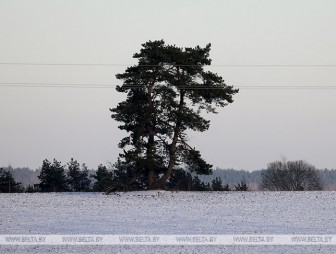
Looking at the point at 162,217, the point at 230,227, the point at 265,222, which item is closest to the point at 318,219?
the point at 265,222

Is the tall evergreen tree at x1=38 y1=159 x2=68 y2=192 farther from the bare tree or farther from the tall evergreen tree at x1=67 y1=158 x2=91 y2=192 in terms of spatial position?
the bare tree

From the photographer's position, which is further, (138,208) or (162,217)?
(138,208)

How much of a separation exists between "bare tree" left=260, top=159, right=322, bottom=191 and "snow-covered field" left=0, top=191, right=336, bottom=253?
5226 centimetres

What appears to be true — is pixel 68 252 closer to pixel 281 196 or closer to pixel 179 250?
pixel 179 250

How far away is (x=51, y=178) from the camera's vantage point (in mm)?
80938

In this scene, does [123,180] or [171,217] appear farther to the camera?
[123,180]

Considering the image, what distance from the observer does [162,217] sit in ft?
105

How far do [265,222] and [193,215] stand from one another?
444 centimetres

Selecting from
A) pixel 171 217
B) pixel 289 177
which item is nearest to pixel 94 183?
pixel 289 177

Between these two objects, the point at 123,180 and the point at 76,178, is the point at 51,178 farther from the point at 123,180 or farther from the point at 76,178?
the point at 123,180

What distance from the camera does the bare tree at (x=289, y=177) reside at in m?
97.9

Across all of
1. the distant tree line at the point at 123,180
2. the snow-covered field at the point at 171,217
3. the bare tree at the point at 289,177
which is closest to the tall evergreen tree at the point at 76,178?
the distant tree line at the point at 123,180

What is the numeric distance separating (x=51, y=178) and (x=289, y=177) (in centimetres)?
3857

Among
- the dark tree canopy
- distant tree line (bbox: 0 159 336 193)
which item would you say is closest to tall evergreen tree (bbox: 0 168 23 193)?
distant tree line (bbox: 0 159 336 193)
